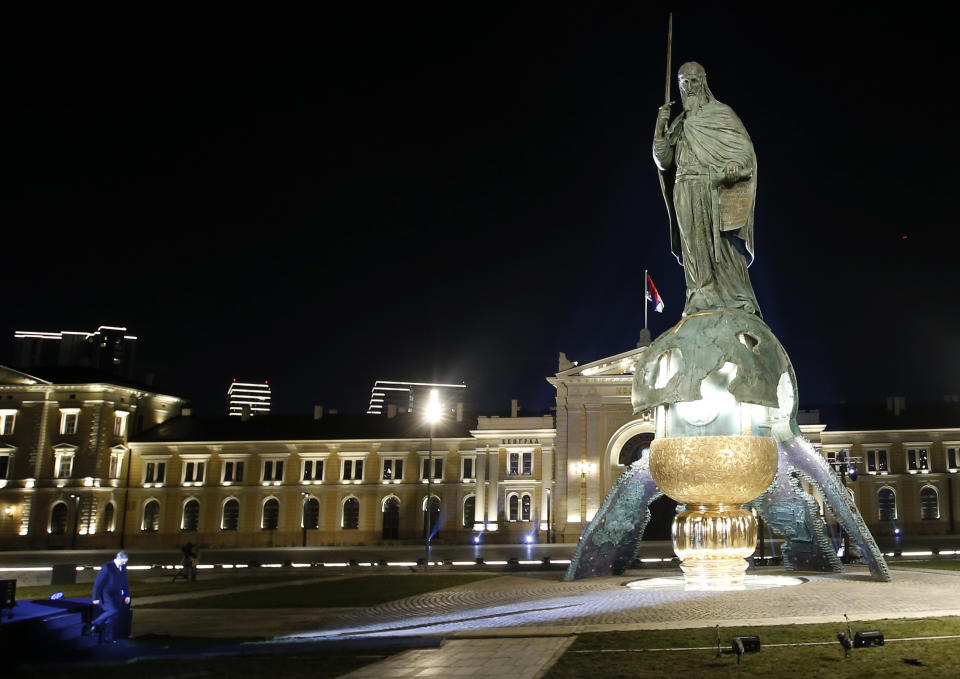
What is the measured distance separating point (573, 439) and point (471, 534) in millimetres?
10156

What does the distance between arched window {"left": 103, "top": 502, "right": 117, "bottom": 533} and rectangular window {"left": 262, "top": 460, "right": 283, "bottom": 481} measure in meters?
11.9

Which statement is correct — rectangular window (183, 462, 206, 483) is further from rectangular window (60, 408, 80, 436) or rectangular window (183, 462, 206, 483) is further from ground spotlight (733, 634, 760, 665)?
ground spotlight (733, 634, 760, 665)

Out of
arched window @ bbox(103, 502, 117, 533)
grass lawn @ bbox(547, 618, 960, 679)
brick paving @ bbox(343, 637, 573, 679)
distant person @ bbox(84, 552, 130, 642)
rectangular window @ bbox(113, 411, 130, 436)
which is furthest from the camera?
rectangular window @ bbox(113, 411, 130, 436)

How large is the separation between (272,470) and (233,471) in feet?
10.3

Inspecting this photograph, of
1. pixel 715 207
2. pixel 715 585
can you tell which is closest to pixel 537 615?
pixel 715 585

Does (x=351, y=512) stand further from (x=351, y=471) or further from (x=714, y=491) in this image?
(x=714, y=491)

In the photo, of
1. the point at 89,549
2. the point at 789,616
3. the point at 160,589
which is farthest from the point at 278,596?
the point at 89,549

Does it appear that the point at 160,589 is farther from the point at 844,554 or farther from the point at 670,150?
the point at 844,554

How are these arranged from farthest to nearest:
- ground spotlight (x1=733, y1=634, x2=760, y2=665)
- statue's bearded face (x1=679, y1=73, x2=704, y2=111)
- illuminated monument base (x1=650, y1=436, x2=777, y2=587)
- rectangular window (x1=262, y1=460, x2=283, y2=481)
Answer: rectangular window (x1=262, y1=460, x2=283, y2=481) → statue's bearded face (x1=679, y1=73, x2=704, y2=111) → illuminated monument base (x1=650, y1=436, x2=777, y2=587) → ground spotlight (x1=733, y1=634, x2=760, y2=665)

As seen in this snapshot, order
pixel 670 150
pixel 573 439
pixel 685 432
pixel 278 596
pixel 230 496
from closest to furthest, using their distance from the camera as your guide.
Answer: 1. pixel 685 432
2. pixel 670 150
3. pixel 278 596
4. pixel 573 439
5. pixel 230 496

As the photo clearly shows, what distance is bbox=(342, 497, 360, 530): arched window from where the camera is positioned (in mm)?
64188

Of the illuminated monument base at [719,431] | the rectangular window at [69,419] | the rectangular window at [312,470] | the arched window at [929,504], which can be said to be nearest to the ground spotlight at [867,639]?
the illuminated monument base at [719,431]

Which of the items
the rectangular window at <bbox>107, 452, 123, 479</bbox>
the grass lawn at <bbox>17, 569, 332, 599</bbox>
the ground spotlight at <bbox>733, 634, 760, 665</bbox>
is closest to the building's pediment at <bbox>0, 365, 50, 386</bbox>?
the rectangular window at <bbox>107, 452, 123, 479</bbox>

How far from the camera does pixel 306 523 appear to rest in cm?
6362
